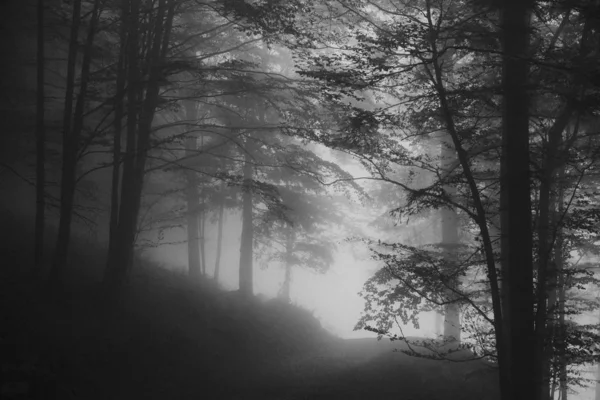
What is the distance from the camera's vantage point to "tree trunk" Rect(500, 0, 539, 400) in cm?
657

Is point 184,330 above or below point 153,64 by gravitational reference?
below

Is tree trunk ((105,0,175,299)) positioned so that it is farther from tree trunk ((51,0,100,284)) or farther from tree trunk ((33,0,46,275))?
tree trunk ((33,0,46,275))

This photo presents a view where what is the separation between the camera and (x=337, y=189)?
1150 cm

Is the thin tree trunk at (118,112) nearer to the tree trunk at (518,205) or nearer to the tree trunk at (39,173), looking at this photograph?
the tree trunk at (39,173)

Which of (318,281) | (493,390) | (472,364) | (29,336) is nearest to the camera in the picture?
(29,336)

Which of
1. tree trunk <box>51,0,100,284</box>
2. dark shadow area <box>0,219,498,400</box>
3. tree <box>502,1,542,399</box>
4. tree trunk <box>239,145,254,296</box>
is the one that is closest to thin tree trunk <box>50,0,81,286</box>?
tree trunk <box>51,0,100,284</box>

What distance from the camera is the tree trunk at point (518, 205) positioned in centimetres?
657

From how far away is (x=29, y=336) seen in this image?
7824mm

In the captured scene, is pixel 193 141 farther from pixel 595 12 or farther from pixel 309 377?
pixel 595 12

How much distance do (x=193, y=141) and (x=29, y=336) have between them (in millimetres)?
12822

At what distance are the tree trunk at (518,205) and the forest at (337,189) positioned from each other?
30mm

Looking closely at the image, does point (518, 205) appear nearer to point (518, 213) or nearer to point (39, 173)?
point (518, 213)

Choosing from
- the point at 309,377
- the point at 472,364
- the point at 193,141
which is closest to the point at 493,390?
the point at 472,364

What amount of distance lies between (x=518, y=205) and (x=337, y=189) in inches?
211
